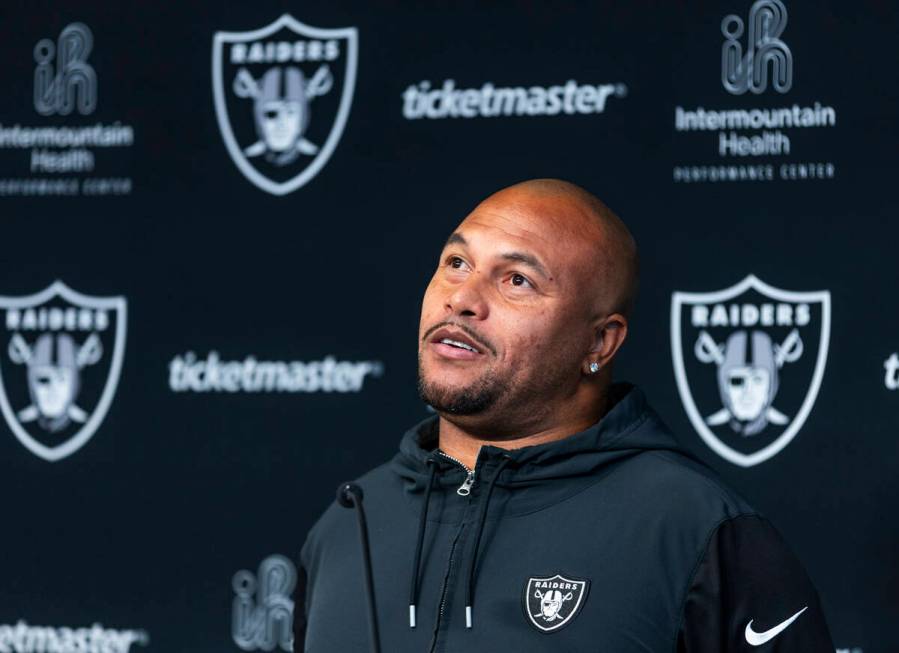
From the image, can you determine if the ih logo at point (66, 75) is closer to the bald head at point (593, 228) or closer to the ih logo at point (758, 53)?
the ih logo at point (758, 53)

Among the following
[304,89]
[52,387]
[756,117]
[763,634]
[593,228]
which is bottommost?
[763,634]

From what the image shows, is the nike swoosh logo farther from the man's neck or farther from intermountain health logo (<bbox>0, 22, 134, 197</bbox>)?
intermountain health logo (<bbox>0, 22, 134, 197</bbox>)

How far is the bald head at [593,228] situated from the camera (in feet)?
5.82

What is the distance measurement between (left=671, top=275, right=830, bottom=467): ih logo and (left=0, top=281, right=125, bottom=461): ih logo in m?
1.19

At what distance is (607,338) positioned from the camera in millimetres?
1812

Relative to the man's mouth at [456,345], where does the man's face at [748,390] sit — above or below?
below

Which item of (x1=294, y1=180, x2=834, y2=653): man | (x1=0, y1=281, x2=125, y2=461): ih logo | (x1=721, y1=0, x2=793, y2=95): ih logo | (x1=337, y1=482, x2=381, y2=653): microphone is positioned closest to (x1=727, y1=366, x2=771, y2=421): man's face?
(x1=721, y1=0, x2=793, y2=95): ih logo

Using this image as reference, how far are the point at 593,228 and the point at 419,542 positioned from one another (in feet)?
1.47

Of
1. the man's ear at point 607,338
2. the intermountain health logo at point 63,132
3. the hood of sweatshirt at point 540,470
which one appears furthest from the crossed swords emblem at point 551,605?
the intermountain health logo at point 63,132

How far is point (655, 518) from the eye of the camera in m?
1.62

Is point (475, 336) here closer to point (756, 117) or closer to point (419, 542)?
point (419, 542)

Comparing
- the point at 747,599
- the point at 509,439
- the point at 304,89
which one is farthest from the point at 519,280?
the point at 304,89

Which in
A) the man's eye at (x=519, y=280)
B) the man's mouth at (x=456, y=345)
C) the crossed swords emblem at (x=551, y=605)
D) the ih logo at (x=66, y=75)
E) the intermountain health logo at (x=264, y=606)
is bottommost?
the intermountain health logo at (x=264, y=606)

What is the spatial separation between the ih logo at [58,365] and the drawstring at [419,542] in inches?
53.2
